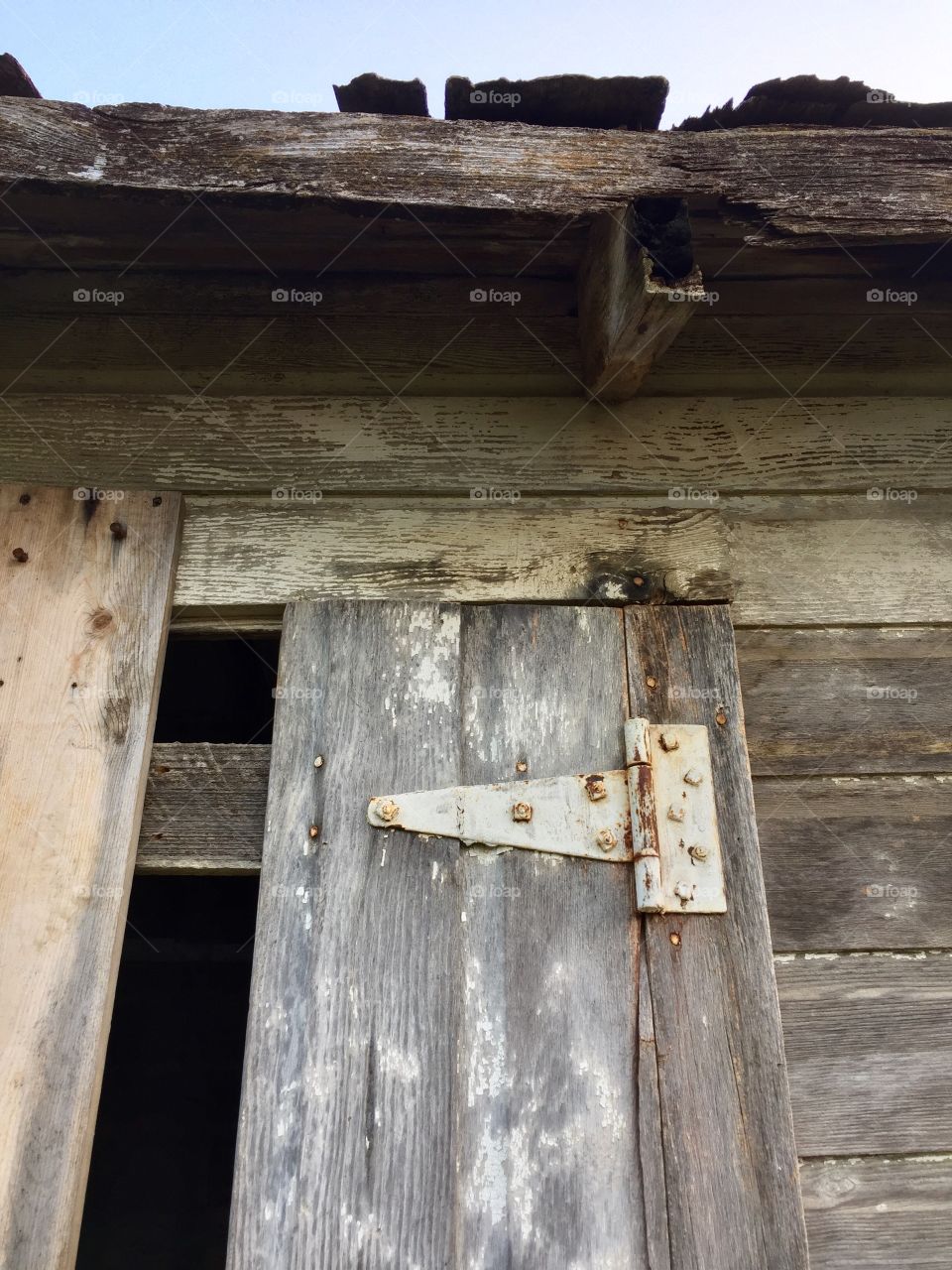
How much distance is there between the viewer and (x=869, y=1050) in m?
1.28

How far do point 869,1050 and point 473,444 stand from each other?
114 cm

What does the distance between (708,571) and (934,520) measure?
451 millimetres

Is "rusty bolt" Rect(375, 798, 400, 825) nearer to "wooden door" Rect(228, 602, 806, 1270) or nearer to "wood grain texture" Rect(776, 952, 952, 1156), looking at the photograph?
"wooden door" Rect(228, 602, 806, 1270)

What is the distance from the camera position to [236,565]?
149cm

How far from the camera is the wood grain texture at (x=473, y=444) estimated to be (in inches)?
61.9

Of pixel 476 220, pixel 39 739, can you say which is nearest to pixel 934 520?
pixel 476 220

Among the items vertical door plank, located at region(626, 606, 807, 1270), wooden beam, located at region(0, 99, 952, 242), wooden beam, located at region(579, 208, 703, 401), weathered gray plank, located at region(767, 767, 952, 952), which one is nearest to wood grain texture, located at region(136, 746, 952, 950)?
weathered gray plank, located at region(767, 767, 952, 952)

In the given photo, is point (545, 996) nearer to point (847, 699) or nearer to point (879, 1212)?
point (879, 1212)

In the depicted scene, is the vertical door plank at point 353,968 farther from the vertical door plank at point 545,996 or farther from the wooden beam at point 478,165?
the wooden beam at point 478,165

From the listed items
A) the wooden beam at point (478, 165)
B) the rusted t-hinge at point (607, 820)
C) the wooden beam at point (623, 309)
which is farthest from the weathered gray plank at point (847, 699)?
the wooden beam at point (478, 165)

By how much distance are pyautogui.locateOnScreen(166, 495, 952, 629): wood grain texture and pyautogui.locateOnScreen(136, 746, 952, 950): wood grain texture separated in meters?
0.27

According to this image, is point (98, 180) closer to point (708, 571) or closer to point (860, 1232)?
point (708, 571)

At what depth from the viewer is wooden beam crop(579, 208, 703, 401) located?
1.19 m

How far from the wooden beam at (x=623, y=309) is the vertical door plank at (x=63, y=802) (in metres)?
0.76
